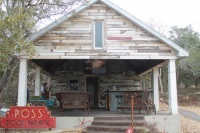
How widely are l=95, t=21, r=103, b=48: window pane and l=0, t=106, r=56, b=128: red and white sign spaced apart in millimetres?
3437

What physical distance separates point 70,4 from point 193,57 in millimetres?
21370

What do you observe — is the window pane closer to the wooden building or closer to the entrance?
the wooden building

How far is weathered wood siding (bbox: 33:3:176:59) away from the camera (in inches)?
439

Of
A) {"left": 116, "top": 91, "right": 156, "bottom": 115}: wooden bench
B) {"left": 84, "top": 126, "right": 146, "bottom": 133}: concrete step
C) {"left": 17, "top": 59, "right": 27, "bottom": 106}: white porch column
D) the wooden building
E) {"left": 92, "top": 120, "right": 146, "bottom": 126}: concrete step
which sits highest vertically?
the wooden building

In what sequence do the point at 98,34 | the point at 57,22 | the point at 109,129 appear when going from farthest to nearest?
1. the point at 98,34
2. the point at 57,22
3. the point at 109,129

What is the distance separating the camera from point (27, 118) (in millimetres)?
9984

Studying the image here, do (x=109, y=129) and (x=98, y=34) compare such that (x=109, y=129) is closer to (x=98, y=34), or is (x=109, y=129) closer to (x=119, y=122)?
(x=119, y=122)

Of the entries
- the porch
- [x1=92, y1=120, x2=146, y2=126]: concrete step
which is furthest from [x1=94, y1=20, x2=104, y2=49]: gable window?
[x1=92, y1=120, x2=146, y2=126]: concrete step

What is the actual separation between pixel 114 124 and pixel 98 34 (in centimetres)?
377

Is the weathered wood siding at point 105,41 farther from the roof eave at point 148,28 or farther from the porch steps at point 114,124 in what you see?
the porch steps at point 114,124

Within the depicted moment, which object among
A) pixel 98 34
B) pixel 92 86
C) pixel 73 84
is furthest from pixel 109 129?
pixel 73 84

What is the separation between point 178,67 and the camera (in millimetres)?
34562

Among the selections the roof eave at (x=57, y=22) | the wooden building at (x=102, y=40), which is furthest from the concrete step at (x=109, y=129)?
the roof eave at (x=57, y=22)

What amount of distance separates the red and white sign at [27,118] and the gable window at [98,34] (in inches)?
134
